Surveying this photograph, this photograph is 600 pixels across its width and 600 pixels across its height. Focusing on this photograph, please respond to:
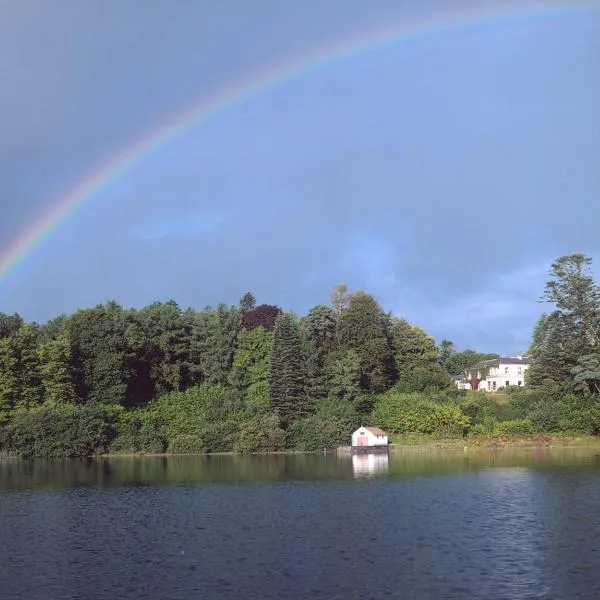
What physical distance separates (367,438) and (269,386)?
49.0 ft

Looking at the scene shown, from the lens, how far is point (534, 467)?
172ft

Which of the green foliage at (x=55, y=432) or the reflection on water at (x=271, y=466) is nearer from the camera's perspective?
the reflection on water at (x=271, y=466)

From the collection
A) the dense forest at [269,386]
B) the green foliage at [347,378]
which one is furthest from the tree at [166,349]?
the green foliage at [347,378]

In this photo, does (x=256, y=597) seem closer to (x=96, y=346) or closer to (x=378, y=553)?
(x=378, y=553)

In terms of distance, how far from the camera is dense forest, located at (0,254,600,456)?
78062 millimetres

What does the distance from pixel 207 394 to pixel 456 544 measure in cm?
6670

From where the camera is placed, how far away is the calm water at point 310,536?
2025 cm

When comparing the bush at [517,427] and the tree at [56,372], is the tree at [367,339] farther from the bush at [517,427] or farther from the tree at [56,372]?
the tree at [56,372]

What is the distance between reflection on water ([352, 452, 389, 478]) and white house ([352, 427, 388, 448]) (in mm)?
1699

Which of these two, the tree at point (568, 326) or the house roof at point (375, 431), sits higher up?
the tree at point (568, 326)

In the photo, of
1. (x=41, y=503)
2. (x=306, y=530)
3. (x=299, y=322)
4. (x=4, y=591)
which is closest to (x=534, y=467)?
(x=306, y=530)

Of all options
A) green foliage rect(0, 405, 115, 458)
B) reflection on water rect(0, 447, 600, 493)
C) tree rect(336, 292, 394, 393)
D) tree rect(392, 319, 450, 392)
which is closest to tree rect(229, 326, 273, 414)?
tree rect(336, 292, 394, 393)

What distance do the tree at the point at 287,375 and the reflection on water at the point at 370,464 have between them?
11.2 metres

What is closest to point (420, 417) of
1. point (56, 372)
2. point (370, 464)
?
point (370, 464)
